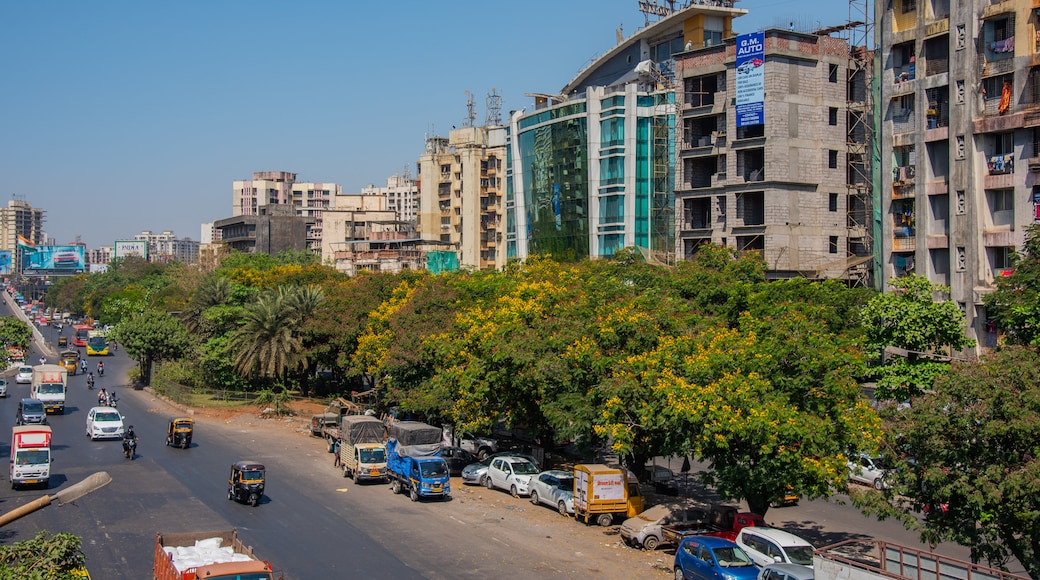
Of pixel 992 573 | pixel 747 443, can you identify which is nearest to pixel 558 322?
pixel 747 443

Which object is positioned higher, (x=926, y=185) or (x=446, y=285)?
(x=926, y=185)

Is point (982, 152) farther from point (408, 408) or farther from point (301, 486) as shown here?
point (301, 486)

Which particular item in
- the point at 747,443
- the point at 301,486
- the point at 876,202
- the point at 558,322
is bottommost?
the point at 301,486

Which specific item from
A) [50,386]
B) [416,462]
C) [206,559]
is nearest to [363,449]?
[416,462]

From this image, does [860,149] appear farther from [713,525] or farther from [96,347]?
[96,347]

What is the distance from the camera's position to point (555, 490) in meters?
34.4

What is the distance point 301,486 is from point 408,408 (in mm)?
8425

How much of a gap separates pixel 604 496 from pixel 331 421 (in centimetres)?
2358

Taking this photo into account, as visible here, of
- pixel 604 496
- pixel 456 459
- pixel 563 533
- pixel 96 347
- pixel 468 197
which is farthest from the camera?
pixel 468 197

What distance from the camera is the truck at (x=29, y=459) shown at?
3703 cm

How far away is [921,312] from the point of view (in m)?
35.6

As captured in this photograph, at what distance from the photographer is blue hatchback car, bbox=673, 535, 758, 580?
939 inches

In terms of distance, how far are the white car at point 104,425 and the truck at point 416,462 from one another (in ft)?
59.8

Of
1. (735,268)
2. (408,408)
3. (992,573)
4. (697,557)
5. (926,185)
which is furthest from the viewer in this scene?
(926,185)
